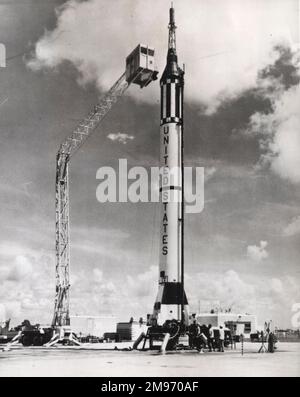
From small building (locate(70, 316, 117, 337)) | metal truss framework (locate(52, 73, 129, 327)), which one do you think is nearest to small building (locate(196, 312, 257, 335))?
small building (locate(70, 316, 117, 337))

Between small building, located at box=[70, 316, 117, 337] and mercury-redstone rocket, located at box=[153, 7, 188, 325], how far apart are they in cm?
1715

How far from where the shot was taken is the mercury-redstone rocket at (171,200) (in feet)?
103

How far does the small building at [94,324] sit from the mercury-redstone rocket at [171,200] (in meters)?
17.2

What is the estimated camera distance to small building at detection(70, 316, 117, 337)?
4731cm

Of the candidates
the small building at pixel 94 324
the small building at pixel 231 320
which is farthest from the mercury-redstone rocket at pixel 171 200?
the small building at pixel 231 320

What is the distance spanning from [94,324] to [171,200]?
2054cm

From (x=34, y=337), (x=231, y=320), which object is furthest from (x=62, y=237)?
(x=231, y=320)

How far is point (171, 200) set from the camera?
32.2 metres

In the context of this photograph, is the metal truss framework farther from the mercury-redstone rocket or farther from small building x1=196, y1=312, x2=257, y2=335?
small building x1=196, y1=312, x2=257, y2=335

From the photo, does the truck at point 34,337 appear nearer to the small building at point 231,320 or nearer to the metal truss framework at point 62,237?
the metal truss framework at point 62,237

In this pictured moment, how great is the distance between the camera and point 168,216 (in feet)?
105

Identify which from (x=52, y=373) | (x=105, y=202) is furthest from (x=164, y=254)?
(x=52, y=373)
